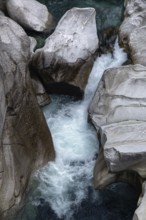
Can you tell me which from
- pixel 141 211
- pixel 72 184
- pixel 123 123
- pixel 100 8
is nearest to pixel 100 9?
pixel 100 8

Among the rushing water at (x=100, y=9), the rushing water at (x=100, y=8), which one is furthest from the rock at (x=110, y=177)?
A: the rushing water at (x=100, y=8)

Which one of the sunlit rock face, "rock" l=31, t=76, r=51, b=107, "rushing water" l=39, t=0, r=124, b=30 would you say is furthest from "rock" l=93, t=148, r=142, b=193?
"rushing water" l=39, t=0, r=124, b=30

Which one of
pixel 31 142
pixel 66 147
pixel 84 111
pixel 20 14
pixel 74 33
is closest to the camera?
pixel 31 142

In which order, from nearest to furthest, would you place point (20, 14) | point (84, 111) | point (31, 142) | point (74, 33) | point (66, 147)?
1. point (31, 142)
2. point (66, 147)
3. point (84, 111)
4. point (74, 33)
5. point (20, 14)

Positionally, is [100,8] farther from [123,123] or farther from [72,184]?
[72,184]

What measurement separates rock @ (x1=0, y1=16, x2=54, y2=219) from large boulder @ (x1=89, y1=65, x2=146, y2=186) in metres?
0.93

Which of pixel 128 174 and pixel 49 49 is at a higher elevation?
pixel 49 49

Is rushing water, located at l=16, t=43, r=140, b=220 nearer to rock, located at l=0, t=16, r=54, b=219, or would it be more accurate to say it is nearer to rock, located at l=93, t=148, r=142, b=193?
rock, located at l=93, t=148, r=142, b=193

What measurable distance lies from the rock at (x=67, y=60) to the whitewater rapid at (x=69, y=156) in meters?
0.23

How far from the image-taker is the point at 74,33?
788 centimetres

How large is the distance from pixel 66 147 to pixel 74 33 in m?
2.39

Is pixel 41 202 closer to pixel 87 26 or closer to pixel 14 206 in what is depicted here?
pixel 14 206

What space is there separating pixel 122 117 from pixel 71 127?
1084 millimetres

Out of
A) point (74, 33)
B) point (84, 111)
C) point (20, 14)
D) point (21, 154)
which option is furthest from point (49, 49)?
point (21, 154)
